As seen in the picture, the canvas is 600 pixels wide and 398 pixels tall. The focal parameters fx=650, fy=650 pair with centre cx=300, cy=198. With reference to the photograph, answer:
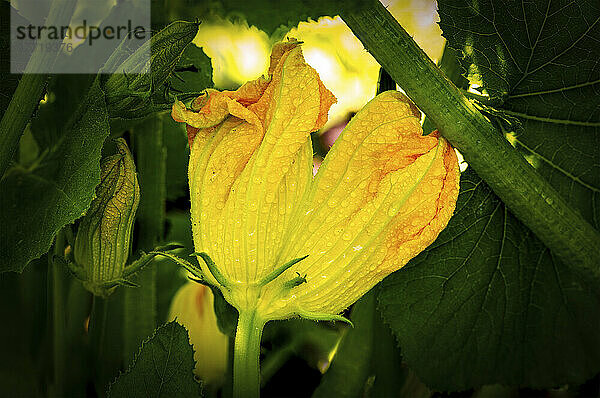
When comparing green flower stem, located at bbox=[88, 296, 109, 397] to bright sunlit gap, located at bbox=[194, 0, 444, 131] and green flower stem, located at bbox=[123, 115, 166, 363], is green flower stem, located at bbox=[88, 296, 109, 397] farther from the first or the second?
bright sunlit gap, located at bbox=[194, 0, 444, 131]

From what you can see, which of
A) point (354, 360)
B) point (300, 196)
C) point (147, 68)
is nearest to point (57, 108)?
point (147, 68)

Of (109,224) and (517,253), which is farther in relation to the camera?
(517,253)

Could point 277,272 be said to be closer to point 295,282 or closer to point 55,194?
point 295,282

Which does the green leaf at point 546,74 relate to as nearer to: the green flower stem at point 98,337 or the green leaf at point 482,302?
the green leaf at point 482,302

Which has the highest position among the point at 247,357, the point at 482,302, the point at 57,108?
the point at 57,108

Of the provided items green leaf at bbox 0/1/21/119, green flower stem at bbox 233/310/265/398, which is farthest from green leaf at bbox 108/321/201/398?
green leaf at bbox 0/1/21/119

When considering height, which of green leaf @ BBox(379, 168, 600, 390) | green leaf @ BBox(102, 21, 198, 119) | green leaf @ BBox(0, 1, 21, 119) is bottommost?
green leaf @ BBox(379, 168, 600, 390)

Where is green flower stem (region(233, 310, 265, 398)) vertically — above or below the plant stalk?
below
